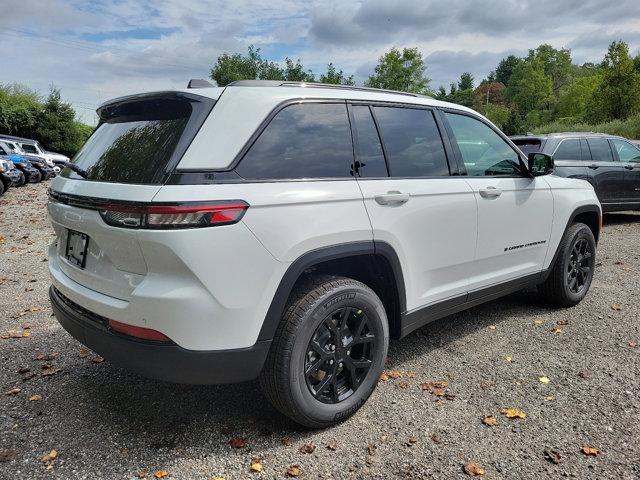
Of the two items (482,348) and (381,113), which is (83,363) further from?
(482,348)

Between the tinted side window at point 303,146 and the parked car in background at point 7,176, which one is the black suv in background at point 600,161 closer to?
the tinted side window at point 303,146

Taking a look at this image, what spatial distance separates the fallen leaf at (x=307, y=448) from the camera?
252cm

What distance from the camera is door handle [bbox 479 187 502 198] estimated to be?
349cm

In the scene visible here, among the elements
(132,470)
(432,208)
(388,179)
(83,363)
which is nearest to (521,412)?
(432,208)

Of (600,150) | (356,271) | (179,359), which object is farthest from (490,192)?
(600,150)

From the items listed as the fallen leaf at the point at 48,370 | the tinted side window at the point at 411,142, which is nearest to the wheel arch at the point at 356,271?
the tinted side window at the point at 411,142

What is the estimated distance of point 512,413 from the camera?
112 inches

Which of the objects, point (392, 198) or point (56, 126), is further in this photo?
point (56, 126)

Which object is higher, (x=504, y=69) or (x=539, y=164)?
(x=504, y=69)

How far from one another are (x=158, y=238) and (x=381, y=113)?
1635 millimetres

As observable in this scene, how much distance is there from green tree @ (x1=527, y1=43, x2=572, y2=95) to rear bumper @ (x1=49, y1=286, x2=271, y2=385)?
83745 millimetres

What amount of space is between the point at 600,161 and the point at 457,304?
288 inches

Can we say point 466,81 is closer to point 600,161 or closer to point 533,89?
point 533,89

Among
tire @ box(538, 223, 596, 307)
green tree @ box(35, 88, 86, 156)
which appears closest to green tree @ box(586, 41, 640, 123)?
tire @ box(538, 223, 596, 307)
